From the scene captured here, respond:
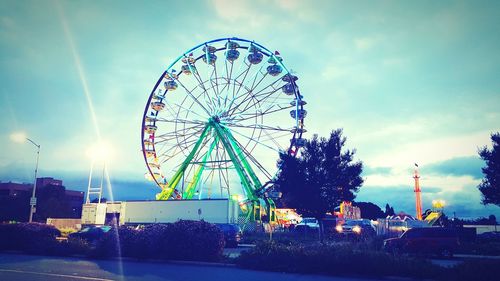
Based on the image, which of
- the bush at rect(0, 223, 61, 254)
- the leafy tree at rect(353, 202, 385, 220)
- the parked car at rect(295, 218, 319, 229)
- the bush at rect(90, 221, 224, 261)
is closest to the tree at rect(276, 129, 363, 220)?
the parked car at rect(295, 218, 319, 229)

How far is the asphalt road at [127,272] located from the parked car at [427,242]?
10.1 meters

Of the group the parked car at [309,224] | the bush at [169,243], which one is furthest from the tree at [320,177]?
the bush at [169,243]

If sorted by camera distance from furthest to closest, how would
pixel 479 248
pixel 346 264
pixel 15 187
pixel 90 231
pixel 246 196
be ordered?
pixel 15 187
pixel 246 196
pixel 90 231
pixel 479 248
pixel 346 264

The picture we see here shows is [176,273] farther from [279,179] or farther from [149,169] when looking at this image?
[149,169]

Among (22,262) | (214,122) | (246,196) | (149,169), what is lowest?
(22,262)

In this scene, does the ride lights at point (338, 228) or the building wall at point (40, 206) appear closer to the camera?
the ride lights at point (338, 228)

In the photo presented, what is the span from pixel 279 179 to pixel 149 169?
1350 cm

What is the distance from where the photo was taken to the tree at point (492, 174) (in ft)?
98.3

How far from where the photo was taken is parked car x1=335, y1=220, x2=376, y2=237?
29386 mm

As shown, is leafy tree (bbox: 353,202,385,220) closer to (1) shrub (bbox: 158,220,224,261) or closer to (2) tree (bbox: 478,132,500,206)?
(2) tree (bbox: 478,132,500,206)

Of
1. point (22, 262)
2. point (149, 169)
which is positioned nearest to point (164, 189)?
point (149, 169)

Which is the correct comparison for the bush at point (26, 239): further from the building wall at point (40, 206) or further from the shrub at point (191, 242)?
the building wall at point (40, 206)

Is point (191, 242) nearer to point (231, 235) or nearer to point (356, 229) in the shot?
point (231, 235)

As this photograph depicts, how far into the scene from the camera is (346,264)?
13250mm
